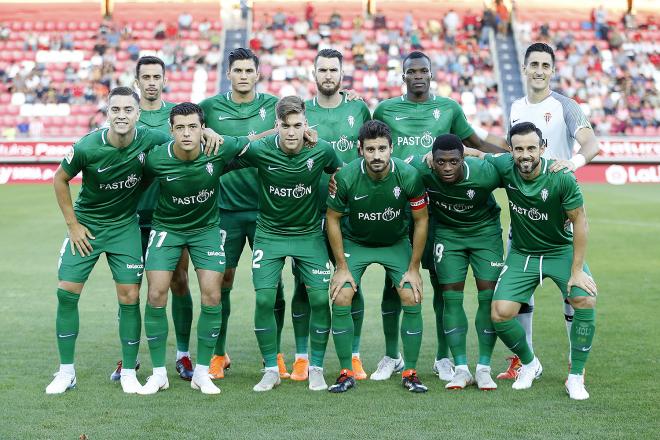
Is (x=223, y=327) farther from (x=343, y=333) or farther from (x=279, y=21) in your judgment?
(x=279, y=21)

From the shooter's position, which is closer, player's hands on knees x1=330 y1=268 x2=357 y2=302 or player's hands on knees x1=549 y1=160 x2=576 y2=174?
player's hands on knees x1=549 y1=160 x2=576 y2=174

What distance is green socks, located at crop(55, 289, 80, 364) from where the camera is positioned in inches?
265

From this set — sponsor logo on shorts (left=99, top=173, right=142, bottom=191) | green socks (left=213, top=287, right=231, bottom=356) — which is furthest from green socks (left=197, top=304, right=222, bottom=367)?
sponsor logo on shorts (left=99, top=173, right=142, bottom=191)

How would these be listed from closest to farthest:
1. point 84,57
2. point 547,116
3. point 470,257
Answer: point 470,257, point 547,116, point 84,57

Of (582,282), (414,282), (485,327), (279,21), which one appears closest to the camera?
(582,282)

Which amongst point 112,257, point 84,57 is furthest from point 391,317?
point 84,57

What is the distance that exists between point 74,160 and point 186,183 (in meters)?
0.77

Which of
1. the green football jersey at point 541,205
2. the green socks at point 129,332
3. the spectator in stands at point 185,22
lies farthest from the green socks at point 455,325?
the spectator in stands at point 185,22

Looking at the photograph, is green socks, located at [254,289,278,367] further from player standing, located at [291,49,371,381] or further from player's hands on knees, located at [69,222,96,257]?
player's hands on knees, located at [69,222,96,257]

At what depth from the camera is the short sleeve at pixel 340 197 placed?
22.2ft

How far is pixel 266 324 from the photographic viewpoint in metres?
6.84

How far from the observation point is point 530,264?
6777mm

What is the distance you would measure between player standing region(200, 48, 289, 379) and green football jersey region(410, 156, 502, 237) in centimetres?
125

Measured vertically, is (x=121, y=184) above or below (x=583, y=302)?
above
